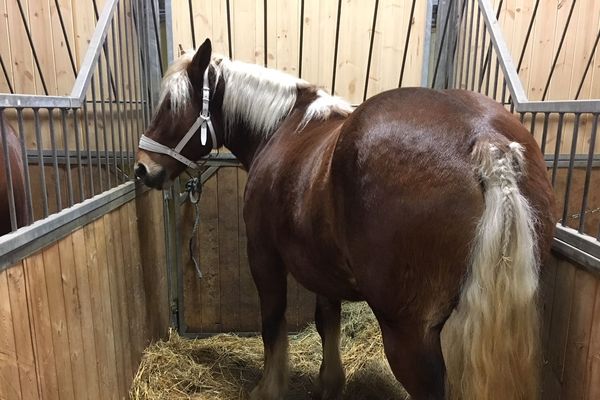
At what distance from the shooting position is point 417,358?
102 centimetres

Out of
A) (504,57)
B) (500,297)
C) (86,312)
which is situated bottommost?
(86,312)

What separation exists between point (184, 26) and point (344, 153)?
59.6 inches

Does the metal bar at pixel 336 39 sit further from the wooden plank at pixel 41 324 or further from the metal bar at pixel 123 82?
the wooden plank at pixel 41 324

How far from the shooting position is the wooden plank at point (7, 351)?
902 mm

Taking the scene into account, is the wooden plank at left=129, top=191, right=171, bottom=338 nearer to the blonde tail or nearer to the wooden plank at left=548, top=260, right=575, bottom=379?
the blonde tail

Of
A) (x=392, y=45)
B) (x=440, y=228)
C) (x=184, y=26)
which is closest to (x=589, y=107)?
(x=440, y=228)

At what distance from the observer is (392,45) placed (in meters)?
2.19

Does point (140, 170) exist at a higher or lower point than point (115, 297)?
higher

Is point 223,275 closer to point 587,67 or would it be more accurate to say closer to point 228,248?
point 228,248

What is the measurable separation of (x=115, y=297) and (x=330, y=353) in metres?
0.93

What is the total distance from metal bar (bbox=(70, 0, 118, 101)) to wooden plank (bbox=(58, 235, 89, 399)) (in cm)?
42

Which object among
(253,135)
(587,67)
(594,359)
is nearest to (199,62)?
(253,135)

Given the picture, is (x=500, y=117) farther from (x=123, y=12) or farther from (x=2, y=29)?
(x=2, y=29)

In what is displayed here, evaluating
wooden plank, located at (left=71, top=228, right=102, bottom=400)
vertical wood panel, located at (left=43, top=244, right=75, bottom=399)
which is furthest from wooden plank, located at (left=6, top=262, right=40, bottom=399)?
wooden plank, located at (left=71, top=228, right=102, bottom=400)
